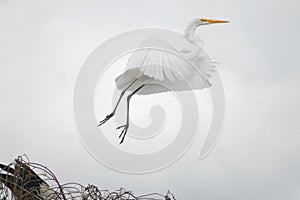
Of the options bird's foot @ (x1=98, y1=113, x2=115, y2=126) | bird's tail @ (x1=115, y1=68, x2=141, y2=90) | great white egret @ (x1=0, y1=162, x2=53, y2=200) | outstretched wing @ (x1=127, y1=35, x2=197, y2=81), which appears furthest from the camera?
bird's tail @ (x1=115, y1=68, x2=141, y2=90)

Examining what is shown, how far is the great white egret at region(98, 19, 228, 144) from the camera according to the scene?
6.08m

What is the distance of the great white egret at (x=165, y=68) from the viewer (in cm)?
608

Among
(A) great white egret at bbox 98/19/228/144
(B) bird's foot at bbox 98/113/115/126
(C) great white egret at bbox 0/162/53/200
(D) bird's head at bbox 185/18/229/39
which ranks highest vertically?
(D) bird's head at bbox 185/18/229/39

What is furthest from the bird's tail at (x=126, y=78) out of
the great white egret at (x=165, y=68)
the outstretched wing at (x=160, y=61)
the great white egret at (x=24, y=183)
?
the great white egret at (x=24, y=183)

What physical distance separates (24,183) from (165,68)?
11.9 ft

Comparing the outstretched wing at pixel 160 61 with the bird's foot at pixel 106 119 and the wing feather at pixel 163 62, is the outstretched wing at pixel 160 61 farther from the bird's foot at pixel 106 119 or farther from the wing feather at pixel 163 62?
the bird's foot at pixel 106 119

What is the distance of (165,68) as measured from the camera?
239 inches

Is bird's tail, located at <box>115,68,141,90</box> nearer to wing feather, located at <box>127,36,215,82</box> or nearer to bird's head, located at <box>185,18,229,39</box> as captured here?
wing feather, located at <box>127,36,215,82</box>

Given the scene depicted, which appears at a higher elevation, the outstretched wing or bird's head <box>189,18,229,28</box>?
bird's head <box>189,18,229,28</box>

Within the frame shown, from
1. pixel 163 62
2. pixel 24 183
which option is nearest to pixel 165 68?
pixel 163 62

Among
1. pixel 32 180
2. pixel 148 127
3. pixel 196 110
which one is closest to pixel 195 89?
pixel 196 110

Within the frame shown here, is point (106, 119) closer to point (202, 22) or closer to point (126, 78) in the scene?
point (126, 78)

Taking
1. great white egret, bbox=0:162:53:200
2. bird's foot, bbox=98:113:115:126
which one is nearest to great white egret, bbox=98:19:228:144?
bird's foot, bbox=98:113:115:126

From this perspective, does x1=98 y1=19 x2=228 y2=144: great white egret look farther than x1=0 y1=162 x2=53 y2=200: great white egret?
Yes
